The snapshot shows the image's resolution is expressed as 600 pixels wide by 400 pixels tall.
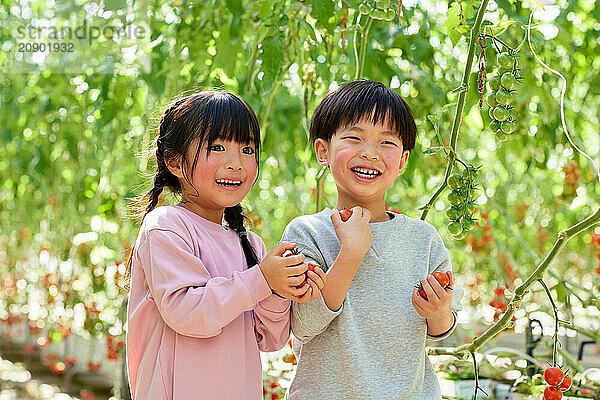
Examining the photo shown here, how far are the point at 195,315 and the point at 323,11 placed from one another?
62 centimetres

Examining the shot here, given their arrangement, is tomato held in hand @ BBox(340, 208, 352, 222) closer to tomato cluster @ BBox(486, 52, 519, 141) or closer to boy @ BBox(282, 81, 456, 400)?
boy @ BBox(282, 81, 456, 400)

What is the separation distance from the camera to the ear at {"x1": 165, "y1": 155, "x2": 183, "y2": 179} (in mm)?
994

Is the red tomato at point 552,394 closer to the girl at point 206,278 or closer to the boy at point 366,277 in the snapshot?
the boy at point 366,277

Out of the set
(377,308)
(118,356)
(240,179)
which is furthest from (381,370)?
(118,356)

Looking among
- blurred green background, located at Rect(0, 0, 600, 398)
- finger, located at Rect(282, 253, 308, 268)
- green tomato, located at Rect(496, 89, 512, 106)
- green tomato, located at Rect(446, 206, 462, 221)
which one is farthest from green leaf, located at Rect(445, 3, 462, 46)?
finger, located at Rect(282, 253, 308, 268)

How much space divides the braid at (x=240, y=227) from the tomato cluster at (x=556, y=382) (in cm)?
46

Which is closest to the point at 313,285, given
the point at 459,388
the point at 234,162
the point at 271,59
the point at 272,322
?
the point at 272,322

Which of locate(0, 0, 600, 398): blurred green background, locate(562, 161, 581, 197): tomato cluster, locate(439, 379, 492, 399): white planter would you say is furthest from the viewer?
locate(562, 161, 581, 197): tomato cluster

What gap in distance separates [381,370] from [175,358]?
11.0 inches

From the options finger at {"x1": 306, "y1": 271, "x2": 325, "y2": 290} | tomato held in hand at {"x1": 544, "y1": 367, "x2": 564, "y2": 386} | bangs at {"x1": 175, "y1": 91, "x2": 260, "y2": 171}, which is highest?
bangs at {"x1": 175, "y1": 91, "x2": 260, "y2": 171}

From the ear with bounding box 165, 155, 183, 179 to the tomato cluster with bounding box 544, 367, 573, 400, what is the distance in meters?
0.61

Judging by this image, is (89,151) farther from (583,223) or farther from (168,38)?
(583,223)

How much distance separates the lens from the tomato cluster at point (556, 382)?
0.99 meters

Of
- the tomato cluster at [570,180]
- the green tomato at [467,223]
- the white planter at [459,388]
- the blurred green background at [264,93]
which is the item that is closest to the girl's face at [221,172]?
the blurred green background at [264,93]
